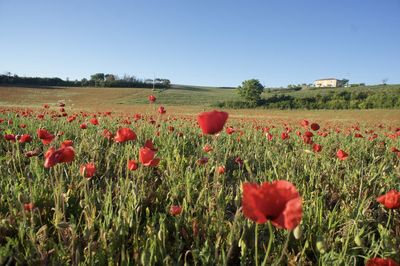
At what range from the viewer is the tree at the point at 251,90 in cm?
5669

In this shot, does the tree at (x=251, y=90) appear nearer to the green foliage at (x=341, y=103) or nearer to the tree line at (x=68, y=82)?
the green foliage at (x=341, y=103)

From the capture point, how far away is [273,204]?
1.16m

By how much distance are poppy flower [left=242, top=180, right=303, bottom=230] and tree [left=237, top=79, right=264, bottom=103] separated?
177 ft

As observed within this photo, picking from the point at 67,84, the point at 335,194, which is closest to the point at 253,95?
the point at 67,84

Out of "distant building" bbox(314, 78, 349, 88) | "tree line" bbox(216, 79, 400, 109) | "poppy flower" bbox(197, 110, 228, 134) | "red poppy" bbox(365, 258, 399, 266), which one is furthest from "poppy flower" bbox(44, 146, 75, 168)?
"distant building" bbox(314, 78, 349, 88)

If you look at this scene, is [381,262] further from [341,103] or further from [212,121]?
[341,103]

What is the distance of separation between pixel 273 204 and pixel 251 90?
57.8m

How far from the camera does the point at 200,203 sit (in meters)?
2.54

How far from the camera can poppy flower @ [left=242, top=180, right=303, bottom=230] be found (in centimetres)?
112

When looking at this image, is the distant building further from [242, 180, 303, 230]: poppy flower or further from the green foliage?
[242, 180, 303, 230]: poppy flower

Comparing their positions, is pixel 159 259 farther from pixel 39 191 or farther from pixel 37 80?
pixel 37 80

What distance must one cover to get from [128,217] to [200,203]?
58 centimetres

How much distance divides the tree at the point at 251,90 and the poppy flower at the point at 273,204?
53998 mm

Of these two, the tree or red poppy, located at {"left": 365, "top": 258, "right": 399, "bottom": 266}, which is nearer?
red poppy, located at {"left": 365, "top": 258, "right": 399, "bottom": 266}
